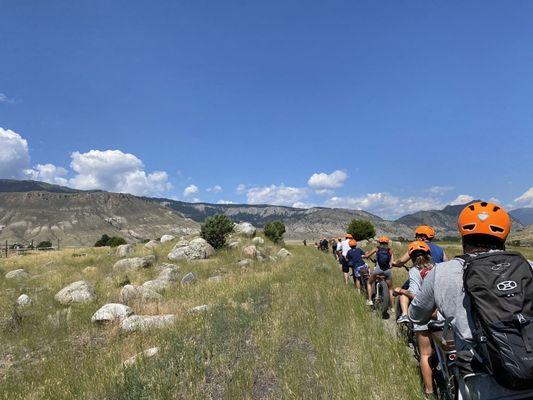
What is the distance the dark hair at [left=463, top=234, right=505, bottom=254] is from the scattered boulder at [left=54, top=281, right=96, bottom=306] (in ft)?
43.3

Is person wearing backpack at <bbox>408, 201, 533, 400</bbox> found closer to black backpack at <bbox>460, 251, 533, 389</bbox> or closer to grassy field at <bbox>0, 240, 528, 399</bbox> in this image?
black backpack at <bbox>460, 251, 533, 389</bbox>

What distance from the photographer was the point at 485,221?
3037 millimetres

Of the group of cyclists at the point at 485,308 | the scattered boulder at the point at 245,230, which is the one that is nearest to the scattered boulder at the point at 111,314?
the group of cyclists at the point at 485,308

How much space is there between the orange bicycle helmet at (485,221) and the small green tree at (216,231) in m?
26.8

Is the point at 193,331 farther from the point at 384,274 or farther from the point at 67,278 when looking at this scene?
the point at 67,278

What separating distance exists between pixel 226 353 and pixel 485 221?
474 centimetres

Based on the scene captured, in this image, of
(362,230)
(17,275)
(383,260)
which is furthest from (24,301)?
(362,230)

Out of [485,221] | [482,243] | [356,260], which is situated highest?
[485,221]

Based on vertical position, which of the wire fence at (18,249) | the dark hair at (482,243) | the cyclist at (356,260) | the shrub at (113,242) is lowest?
the wire fence at (18,249)

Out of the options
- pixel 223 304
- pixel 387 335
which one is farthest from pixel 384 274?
pixel 223 304

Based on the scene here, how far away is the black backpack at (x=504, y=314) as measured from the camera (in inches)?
91.6

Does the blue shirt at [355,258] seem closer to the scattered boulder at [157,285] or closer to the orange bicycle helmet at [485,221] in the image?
the scattered boulder at [157,285]

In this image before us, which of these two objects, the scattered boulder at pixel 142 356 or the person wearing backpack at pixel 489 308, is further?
the scattered boulder at pixel 142 356

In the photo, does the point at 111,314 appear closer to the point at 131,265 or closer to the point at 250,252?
the point at 131,265
